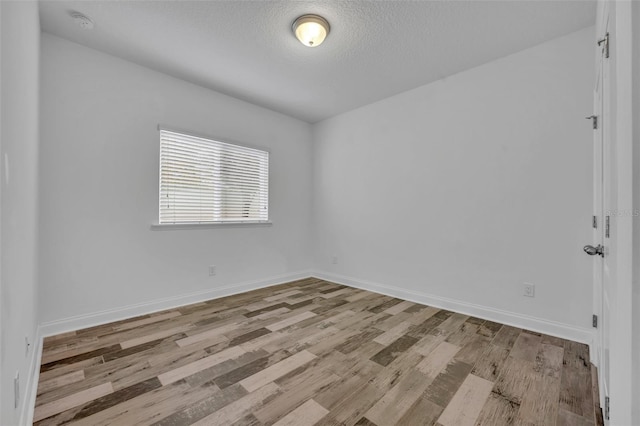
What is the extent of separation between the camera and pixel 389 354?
2.18 m

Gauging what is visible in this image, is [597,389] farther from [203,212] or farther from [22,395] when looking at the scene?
[203,212]

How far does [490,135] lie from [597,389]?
2.19m

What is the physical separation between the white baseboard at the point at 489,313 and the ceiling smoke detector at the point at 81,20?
3.89m

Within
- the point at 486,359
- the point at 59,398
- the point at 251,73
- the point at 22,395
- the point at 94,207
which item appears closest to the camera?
the point at 22,395

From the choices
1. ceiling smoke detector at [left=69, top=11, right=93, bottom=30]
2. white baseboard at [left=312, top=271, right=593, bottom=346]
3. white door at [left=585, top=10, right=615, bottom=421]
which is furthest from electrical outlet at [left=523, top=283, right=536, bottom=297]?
ceiling smoke detector at [left=69, top=11, right=93, bottom=30]

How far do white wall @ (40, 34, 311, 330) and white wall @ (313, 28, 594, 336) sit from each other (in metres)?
1.81

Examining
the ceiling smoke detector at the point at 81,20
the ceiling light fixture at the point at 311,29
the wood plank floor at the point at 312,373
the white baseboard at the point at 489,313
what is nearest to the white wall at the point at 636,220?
the wood plank floor at the point at 312,373

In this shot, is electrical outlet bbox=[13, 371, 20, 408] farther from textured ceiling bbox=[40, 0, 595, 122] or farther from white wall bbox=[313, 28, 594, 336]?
white wall bbox=[313, 28, 594, 336]

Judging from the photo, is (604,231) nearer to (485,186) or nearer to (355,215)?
(485,186)

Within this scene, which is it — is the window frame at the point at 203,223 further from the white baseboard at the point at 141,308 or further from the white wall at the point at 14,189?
the white wall at the point at 14,189

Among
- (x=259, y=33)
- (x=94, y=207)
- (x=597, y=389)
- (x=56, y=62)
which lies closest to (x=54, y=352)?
(x=94, y=207)

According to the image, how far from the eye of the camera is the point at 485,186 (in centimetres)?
294

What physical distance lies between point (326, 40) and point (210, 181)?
2103 mm

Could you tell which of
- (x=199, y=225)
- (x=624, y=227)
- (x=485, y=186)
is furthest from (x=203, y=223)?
(x=624, y=227)
